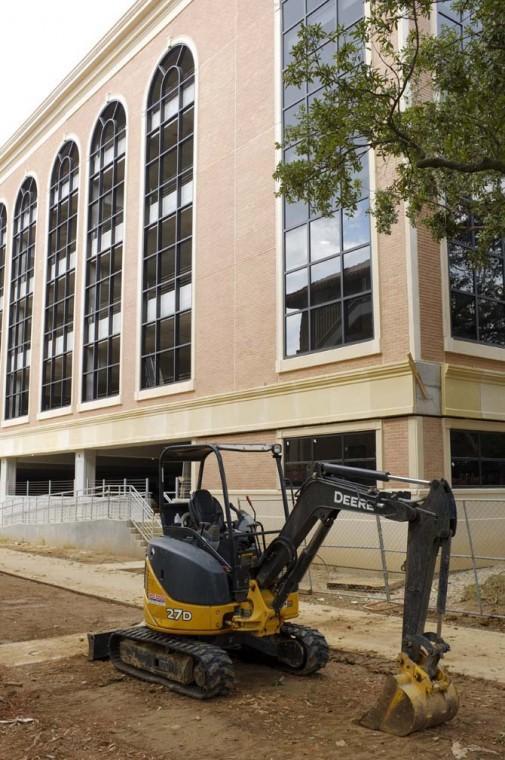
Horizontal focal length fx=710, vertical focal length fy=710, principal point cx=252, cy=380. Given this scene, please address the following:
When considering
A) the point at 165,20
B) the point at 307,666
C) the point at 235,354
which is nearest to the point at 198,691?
the point at 307,666

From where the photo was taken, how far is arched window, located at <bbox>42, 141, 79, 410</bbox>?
33.0 m

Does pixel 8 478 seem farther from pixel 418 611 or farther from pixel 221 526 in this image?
pixel 418 611

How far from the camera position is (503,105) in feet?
37.0

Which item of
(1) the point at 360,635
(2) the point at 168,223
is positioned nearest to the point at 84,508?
(2) the point at 168,223

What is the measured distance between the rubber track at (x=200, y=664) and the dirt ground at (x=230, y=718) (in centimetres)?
10

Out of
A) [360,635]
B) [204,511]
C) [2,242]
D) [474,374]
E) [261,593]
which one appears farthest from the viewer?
[2,242]

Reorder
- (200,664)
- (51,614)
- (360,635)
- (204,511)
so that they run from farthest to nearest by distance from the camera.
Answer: (51,614), (360,635), (204,511), (200,664)

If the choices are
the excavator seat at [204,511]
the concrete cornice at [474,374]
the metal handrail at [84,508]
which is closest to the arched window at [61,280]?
the metal handrail at [84,508]

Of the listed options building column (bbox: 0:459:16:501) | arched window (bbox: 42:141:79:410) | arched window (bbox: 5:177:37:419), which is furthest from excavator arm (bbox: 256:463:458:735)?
building column (bbox: 0:459:16:501)

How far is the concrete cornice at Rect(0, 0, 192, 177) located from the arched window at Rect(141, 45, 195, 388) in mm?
2193

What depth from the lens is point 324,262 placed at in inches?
779

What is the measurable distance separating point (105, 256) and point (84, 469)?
9.30 meters

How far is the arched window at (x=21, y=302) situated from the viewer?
1457 inches

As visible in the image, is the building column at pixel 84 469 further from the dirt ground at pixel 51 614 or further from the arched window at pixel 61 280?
the dirt ground at pixel 51 614
